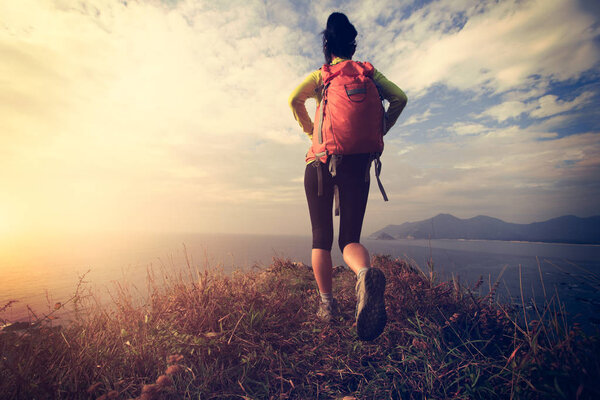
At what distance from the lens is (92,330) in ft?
8.75

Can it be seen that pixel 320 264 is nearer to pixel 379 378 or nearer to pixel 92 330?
pixel 379 378

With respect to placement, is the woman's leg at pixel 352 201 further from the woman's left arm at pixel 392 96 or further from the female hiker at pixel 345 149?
the woman's left arm at pixel 392 96

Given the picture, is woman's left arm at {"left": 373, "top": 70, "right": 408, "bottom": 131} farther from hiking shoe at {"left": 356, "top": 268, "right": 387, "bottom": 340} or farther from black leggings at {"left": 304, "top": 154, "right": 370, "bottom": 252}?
hiking shoe at {"left": 356, "top": 268, "right": 387, "bottom": 340}

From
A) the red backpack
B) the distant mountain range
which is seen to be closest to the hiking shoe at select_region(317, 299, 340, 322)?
the red backpack

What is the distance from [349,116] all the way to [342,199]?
88cm

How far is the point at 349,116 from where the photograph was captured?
2471 mm

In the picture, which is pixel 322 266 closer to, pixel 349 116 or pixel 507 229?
pixel 349 116

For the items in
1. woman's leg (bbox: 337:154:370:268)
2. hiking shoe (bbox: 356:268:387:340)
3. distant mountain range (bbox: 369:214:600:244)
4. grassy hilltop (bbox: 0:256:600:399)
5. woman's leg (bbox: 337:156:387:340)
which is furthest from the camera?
distant mountain range (bbox: 369:214:600:244)

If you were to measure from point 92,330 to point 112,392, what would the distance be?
1434 millimetres

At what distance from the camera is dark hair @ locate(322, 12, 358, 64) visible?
287 cm

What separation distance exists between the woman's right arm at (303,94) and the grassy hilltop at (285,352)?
2.27 metres

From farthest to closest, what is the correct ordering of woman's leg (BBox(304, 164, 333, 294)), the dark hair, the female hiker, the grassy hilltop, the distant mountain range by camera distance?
the distant mountain range, the dark hair, woman's leg (BBox(304, 164, 333, 294)), the female hiker, the grassy hilltop

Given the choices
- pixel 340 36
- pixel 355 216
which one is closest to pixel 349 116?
pixel 355 216

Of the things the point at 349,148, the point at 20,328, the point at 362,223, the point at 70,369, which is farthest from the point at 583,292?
the point at 20,328
